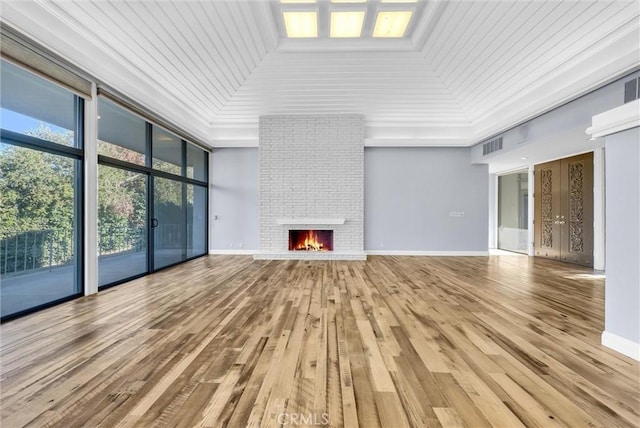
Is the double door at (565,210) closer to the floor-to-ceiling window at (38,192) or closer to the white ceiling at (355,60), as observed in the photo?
the white ceiling at (355,60)

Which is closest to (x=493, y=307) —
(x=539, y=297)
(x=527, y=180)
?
(x=539, y=297)

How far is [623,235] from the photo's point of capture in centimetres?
230

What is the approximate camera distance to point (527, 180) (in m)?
8.38

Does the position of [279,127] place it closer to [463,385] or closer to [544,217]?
[463,385]

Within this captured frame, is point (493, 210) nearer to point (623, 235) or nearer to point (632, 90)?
point (632, 90)

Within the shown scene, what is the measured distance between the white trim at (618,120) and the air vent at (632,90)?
1691 millimetres

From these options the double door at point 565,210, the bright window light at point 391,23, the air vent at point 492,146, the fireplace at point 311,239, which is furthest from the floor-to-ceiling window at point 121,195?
the double door at point 565,210

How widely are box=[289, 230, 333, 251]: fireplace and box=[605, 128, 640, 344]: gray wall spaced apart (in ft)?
18.0

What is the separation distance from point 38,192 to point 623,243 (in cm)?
591

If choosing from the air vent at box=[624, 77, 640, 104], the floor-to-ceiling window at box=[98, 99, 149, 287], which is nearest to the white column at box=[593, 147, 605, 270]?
the air vent at box=[624, 77, 640, 104]

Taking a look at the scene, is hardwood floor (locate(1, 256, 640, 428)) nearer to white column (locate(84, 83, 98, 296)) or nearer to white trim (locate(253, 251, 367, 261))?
white column (locate(84, 83, 98, 296))

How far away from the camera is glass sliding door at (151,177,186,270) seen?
18.1 feet

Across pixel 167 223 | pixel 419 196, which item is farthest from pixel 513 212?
pixel 167 223

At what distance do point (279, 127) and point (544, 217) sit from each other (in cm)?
761
